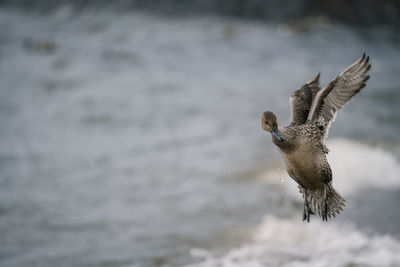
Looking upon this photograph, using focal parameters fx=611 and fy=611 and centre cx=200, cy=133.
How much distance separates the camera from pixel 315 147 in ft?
14.3

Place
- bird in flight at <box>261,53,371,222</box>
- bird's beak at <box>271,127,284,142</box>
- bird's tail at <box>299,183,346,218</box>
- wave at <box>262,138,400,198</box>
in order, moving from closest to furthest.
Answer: bird's beak at <box>271,127,284,142</box>, bird in flight at <box>261,53,371,222</box>, bird's tail at <box>299,183,346,218</box>, wave at <box>262,138,400,198</box>

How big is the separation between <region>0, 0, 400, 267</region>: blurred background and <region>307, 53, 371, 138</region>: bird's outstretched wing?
2478 millimetres

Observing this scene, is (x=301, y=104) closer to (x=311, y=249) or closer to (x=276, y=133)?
(x=276, y=133)

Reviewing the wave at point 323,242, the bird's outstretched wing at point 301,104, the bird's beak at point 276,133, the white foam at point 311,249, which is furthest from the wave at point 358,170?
the bird's beak at point 276,133

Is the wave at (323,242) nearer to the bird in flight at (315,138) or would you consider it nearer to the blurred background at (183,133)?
the blurred background at (183,133)

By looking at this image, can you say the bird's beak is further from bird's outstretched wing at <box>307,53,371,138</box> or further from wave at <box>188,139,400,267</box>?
wave at <box>188,139,400,267</box>

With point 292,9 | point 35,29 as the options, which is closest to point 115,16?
point 35,29

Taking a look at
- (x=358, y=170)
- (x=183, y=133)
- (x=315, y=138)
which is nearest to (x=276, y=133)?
(x=315, y=138)

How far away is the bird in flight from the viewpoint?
422 cm

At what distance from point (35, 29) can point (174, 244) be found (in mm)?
11242

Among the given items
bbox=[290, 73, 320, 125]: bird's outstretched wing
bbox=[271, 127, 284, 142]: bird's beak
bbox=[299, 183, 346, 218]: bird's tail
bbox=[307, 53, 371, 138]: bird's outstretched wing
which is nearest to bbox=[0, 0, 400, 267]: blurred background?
bbox=[299, 183, 346, 218]: bird's tail

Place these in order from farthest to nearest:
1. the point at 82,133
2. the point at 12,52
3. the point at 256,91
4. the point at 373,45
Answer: the point at 12,52 → the point at 373,45 → the point at 256,91 → the point at 82,133

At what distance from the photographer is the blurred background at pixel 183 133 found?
7.61m

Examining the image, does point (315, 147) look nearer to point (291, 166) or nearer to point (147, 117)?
point (291, 166)
